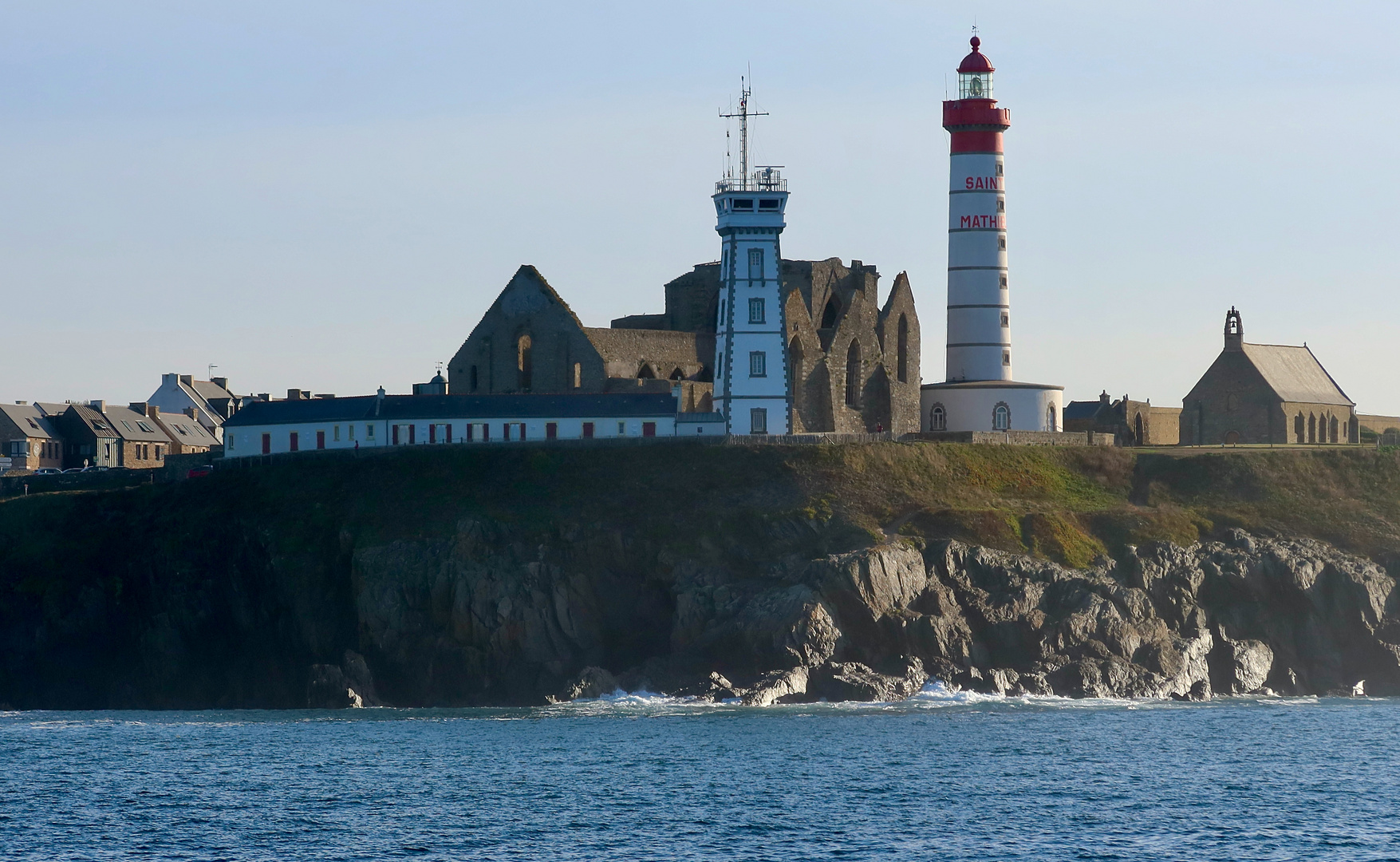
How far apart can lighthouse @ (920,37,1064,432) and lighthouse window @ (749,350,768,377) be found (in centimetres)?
1567

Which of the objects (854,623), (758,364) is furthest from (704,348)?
(854,623)

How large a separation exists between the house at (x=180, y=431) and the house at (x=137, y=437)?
366 mm

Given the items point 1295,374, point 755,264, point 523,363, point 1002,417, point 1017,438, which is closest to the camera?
point 755,264

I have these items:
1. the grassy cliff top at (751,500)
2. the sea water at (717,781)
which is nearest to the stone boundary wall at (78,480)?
the grassy cliff top at (751,500)

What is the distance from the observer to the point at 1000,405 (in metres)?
103

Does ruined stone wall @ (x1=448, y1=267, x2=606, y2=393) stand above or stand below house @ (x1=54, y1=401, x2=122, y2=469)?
above

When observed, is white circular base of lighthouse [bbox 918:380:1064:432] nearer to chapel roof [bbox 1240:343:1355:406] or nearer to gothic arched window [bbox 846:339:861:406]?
gothic arched window [bbox 846:339:861:406]

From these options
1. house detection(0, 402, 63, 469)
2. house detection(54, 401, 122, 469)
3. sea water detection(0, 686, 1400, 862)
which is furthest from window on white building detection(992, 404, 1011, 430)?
house detection(0, 402, 63, 469)

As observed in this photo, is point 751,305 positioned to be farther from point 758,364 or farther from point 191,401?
point 191,401

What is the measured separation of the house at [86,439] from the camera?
5025 inches

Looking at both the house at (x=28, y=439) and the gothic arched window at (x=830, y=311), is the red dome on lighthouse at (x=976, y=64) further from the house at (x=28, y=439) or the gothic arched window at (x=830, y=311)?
the house at (x=28, y=439)

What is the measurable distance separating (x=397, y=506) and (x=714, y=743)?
2509 cm

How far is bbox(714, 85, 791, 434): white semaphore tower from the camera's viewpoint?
9181 centimetres

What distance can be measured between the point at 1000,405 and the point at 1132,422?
24.3 m
